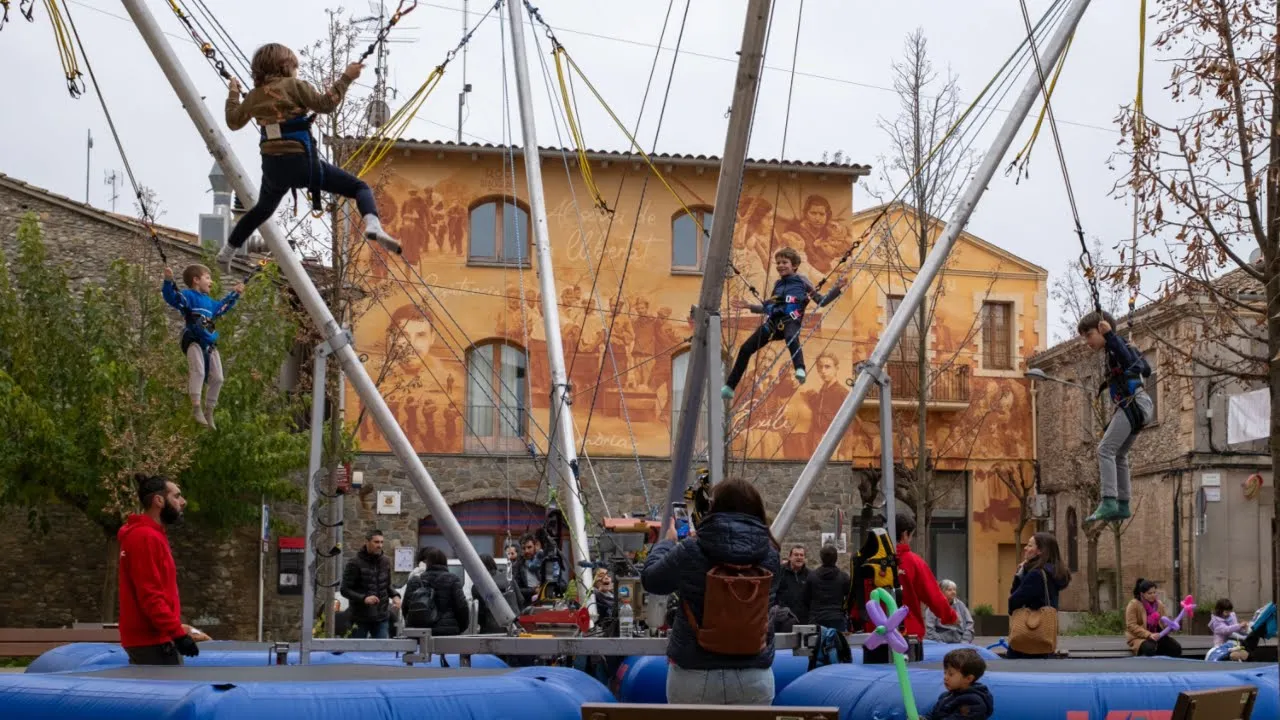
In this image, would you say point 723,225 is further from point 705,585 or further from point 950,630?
point 950,630

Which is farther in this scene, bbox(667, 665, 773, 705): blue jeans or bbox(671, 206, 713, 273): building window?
bbox(671, 206, 713, 273): building window

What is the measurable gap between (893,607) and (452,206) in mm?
21130

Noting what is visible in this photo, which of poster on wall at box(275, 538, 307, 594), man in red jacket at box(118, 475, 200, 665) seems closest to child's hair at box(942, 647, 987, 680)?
man in red jacket at box(118, 475, 200, 665)

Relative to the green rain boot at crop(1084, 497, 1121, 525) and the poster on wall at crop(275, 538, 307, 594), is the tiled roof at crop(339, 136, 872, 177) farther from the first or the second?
the green rain boot at crop(1084, 497, 1121, 525)

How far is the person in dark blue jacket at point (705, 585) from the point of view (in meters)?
6.79

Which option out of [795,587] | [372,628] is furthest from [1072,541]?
[372,628]

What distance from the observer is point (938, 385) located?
1344 inches

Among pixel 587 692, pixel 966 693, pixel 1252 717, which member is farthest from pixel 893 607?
pixel 1252 717

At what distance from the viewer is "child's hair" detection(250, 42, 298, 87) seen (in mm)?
8578

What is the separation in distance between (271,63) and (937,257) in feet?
17.1

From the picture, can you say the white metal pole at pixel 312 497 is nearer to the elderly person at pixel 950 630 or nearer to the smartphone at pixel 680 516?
the smartphone at pixel 680 516

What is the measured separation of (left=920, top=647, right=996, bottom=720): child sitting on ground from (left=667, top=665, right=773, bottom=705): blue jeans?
0.89 metres

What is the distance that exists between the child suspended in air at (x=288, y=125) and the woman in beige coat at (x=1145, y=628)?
9.00 meters

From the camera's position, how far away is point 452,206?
28203 mm
